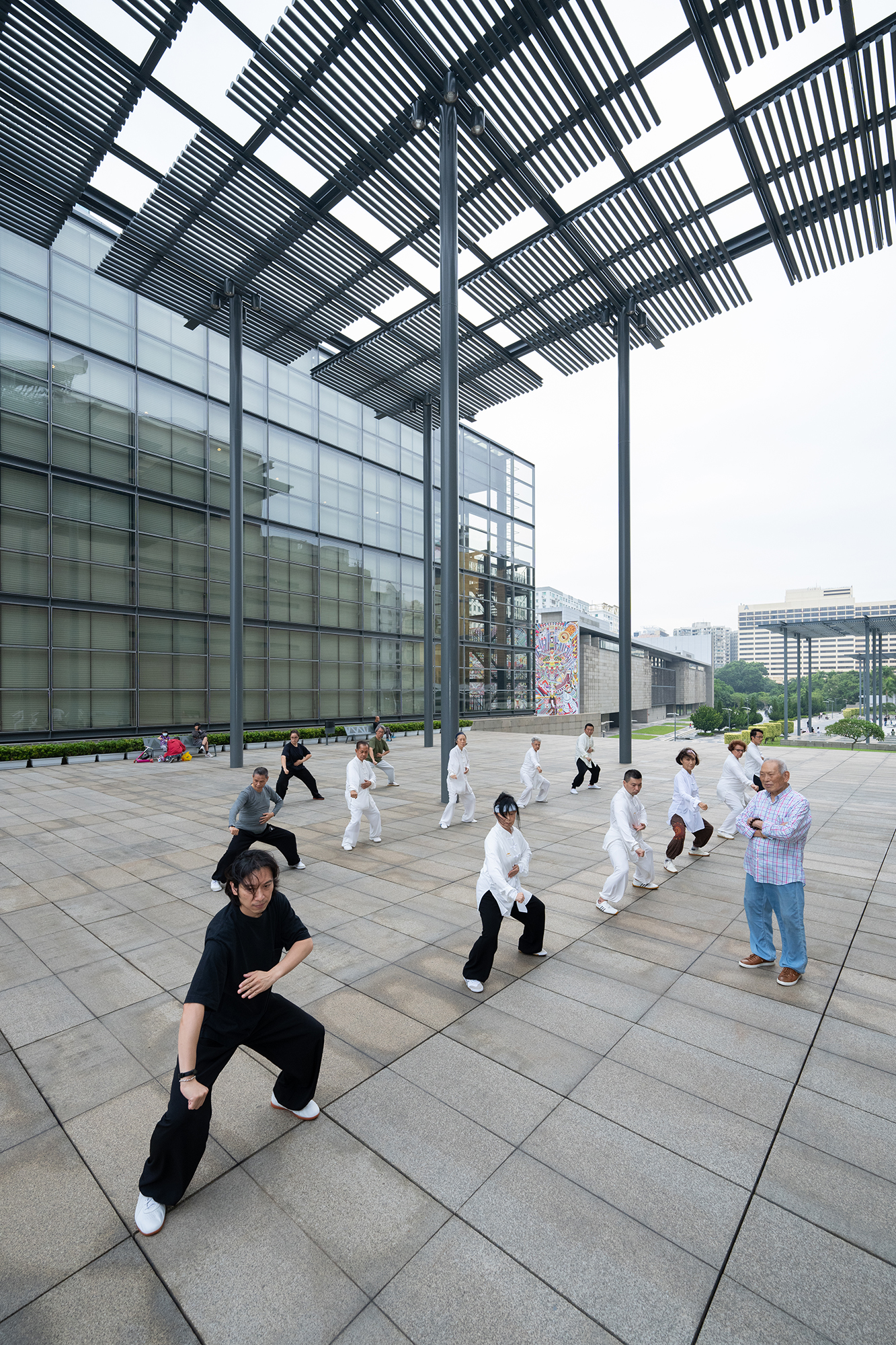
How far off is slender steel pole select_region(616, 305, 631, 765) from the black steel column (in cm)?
1102

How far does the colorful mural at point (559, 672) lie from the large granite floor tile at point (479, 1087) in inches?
1843

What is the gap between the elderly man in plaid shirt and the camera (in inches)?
193

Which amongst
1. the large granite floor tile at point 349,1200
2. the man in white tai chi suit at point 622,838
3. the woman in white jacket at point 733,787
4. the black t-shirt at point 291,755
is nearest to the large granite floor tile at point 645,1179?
the large granite floor tile at point 349,1200

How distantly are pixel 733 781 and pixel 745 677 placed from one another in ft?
524

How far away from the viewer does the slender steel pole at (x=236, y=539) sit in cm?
1781

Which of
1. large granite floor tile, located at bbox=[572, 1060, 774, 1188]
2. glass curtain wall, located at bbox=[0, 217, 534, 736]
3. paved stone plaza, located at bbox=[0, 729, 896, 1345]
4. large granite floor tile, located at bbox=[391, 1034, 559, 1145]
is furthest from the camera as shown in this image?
glass curtain wall, located at bbox=[0, 217, 534, 736]

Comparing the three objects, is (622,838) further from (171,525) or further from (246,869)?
(171,525)

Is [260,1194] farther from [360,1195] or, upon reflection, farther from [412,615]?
[412,615]

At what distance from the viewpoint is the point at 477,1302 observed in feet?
7.91

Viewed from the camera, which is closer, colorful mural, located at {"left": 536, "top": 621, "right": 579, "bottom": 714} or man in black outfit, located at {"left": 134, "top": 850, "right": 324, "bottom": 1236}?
man in black outfit, located at {"left": 134, "top": 850, "right": 324, "bottom": 1236}

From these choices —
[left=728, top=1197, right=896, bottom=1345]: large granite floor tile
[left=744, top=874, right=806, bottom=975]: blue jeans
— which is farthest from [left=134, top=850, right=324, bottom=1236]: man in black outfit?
[left=744, top=874, right=806, bottom=975]: blue jeans

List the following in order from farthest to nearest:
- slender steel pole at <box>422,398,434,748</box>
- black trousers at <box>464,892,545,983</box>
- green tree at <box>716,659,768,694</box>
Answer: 1. green tree at <box>716,659,768,694</box>
2. slender steel pole at <box>422,398,434,748</box>
3. black trousers at <box>464,892,545,983</box>

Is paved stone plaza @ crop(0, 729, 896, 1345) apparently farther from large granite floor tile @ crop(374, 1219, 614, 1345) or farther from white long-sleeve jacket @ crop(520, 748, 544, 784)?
white long-sleeve jacket @ crop(520, 748, 544, 784)

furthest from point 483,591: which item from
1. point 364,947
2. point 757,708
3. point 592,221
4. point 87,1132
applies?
point 757,708
